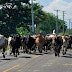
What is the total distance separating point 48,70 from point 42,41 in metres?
12.5

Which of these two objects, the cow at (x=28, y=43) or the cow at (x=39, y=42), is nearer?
the cow at (x=28, y=43)

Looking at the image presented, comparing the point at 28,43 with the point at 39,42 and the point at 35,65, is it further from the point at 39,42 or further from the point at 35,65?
the point at 35,65

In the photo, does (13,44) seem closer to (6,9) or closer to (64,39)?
(64,39)

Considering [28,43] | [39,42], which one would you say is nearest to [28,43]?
[28,43]

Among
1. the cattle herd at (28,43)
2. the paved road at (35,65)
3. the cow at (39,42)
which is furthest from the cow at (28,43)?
the paved road at (35,65)

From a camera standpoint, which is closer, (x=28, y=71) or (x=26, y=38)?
(x=28, y=71)

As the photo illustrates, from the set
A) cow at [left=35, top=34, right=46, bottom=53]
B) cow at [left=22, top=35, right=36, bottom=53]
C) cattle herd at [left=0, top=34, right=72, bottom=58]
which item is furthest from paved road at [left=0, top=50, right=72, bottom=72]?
cow at [left=35, top=34, right=46, bottom=53]

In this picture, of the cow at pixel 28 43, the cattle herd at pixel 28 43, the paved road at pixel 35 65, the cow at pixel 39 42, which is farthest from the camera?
the cow at pixel 39 42

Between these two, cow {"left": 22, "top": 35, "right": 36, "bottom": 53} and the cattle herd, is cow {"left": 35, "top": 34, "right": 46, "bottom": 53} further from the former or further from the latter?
cow {"left": 22, "top": 35, "right": 36, "bottom": 53}

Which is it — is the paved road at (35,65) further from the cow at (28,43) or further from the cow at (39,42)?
the cow at (39,42)

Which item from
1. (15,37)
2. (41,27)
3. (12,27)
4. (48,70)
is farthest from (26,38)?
(41,27)

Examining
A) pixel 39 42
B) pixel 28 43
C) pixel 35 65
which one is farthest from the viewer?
pixel 39 42

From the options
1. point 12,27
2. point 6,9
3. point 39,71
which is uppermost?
point 6,9

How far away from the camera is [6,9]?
6303 cm
